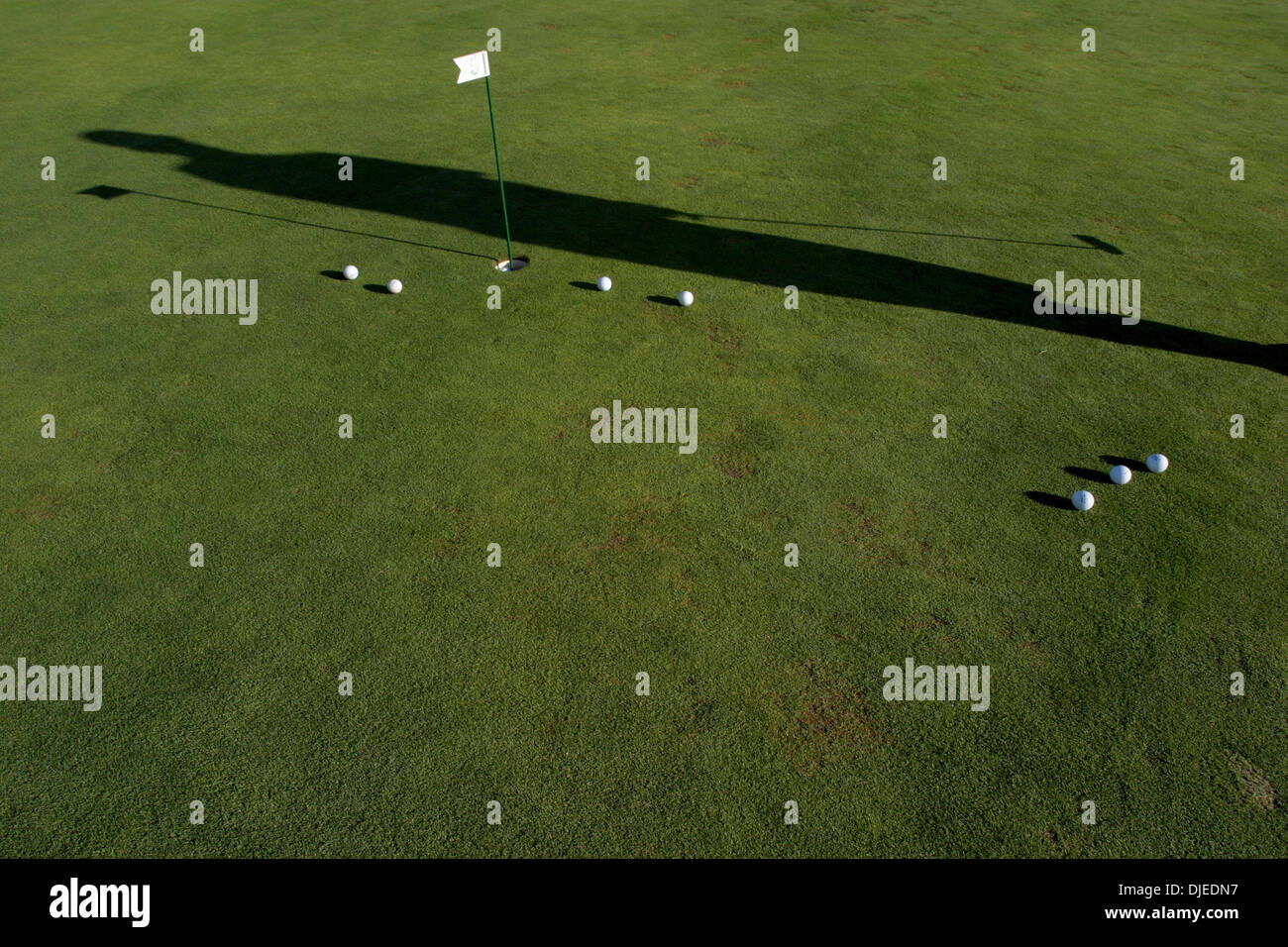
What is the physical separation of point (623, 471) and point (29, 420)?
5.98 meters

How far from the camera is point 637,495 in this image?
7.86 metres

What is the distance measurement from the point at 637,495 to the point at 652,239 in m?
5.51

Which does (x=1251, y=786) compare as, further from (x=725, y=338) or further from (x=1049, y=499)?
(x=725, y=338)

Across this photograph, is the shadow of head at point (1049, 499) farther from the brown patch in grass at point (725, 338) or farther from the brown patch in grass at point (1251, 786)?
the brown patch in grass at point (725, 338)

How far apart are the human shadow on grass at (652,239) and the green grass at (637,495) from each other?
0.09 m

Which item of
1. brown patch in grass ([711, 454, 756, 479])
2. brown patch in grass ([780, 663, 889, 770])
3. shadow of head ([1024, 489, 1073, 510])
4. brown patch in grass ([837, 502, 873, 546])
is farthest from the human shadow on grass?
brown patch in grass ([780, 663, 889, 770])

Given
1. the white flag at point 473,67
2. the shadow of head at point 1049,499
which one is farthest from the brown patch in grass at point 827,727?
the white flag at point 473,67

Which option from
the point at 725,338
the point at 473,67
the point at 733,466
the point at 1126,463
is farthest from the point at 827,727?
the point at 473,67

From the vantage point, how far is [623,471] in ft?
26.7

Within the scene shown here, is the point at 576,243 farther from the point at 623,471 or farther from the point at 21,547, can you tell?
the point at 21,547

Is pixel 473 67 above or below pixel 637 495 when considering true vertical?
above

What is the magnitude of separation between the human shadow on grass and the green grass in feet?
0.30

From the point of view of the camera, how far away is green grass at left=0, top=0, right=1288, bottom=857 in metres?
5.56
